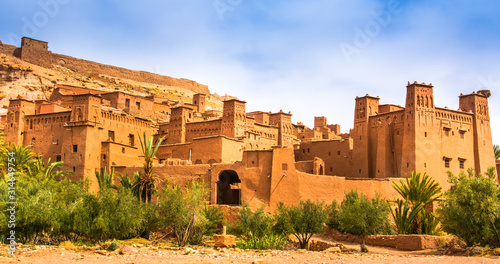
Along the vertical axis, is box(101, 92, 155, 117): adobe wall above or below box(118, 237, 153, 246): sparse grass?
above

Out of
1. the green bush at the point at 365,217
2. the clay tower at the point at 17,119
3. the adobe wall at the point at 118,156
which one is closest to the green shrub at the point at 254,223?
the green bush at the point at 365,217

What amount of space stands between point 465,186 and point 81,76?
196ft

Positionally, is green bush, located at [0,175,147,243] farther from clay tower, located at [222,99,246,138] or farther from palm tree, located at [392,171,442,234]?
clay tower, located at [222,99,246,138]

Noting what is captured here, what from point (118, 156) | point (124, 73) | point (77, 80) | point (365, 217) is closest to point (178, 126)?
point (118, 156)

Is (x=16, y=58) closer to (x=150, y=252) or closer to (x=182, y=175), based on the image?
(x=182, y=175)

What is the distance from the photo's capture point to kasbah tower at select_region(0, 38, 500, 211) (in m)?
34.2

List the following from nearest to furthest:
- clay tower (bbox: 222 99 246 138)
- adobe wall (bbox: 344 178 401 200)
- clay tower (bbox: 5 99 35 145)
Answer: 1. adobe wall (bbox: 344 178 401 200)
2. clay tower (bbox: 5 99 35 145)
3. clay tower (bbox: 222 99 246 138)

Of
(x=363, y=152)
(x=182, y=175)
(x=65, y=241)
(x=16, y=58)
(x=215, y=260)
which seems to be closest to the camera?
(x=215, y=260)

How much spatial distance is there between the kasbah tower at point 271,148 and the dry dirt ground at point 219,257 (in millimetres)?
9741

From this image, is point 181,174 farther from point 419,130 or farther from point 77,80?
point 77,80

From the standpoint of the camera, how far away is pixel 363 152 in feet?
137

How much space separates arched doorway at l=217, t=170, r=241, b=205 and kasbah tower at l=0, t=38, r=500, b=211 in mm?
64

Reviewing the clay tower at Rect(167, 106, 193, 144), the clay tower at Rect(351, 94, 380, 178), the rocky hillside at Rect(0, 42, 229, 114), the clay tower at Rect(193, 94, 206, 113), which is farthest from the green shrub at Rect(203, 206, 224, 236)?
the clay tower at Rect(193, 94, 206, 113)

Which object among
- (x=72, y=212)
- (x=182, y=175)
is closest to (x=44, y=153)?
(x=182, y=175)
